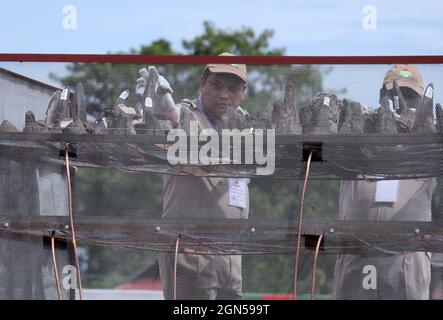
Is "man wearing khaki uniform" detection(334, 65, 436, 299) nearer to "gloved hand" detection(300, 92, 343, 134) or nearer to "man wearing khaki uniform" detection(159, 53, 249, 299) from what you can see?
"gloved hand" detection(300, 92, 343, 134)

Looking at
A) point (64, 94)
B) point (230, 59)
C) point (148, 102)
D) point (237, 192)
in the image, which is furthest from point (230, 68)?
point (64, 94)

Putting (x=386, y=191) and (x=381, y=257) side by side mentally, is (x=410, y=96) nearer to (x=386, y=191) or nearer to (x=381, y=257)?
(x=386, y=191)

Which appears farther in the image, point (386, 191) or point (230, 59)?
point (386, 191)

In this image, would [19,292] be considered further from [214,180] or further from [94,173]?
[214,180]

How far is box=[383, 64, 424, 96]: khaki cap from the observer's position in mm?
3494

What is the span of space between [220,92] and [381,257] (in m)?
0.76

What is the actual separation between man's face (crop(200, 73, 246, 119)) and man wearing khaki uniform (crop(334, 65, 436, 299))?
17.8 inches

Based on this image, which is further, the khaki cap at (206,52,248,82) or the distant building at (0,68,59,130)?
the distant building at (0,68,59,130)

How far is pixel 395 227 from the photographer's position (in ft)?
11.6

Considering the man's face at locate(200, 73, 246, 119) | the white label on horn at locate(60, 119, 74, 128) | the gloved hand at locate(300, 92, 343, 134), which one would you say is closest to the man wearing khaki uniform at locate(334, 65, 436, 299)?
the gloved hand at locate(300, 92, 343, 134)

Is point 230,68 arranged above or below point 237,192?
above

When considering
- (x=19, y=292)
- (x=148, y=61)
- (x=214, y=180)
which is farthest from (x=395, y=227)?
(x=19, y=292)

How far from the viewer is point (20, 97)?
12.0 feet
